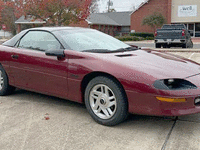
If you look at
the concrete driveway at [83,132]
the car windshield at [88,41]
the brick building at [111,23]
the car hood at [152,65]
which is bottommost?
the concrete driveway at [83,132]

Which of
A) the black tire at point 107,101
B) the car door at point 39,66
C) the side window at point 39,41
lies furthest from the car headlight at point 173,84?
the side window at point 39,41

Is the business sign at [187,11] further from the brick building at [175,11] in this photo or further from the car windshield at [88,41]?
the car windshield at [88,41]

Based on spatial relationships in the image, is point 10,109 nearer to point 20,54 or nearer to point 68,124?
point 20,54

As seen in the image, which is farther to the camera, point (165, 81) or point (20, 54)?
point (20, 54)

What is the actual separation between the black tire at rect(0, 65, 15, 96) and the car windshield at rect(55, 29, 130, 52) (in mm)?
1525

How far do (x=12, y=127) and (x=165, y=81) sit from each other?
221 cm

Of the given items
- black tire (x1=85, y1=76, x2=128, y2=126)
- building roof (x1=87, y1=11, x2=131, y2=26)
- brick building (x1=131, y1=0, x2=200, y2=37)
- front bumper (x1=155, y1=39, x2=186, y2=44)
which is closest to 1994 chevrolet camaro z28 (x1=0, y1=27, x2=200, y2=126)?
black tire (x1=85, y1=76, x2=128, y2=126)

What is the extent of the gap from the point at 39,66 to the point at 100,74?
1.21 meters

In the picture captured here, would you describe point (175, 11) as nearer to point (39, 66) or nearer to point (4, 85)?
point (4, 85)

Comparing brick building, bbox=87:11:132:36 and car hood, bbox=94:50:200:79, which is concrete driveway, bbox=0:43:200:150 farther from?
brick building, bbox=87:11:132:36

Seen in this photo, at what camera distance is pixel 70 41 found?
14.3ft

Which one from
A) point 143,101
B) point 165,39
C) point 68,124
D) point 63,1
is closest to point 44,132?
point 68,124

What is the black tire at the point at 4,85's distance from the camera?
5.19 meters

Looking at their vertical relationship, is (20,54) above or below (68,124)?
above
